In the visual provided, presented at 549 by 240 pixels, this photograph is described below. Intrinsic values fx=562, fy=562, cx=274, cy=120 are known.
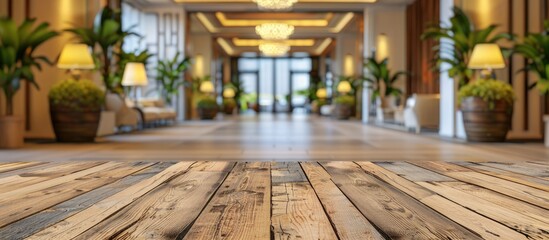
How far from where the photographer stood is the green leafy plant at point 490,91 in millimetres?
6625

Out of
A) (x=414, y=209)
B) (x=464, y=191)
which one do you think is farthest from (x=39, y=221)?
(x=464, y=191)

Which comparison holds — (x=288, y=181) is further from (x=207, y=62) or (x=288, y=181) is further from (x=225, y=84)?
(x=225, y=84)

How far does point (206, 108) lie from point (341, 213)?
14.4 metres

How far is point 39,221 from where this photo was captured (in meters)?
1.78

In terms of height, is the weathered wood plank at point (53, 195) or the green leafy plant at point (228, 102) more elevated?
the green leafy plant at point (228, 102)

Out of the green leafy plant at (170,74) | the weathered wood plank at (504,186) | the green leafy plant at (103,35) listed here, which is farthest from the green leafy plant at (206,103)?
the weathered wood plank at (504,186)

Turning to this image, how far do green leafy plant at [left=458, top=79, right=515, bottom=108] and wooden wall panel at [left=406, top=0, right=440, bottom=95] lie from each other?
5.20 m

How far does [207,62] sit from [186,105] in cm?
395

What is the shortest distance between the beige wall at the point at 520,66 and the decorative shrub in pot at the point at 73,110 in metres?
5.17

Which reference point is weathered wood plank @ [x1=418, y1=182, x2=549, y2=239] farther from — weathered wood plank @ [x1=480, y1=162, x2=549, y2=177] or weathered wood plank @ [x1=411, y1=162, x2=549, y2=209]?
weathered wood plank @ [x1=480, y1=162, x2=549, y2=177]

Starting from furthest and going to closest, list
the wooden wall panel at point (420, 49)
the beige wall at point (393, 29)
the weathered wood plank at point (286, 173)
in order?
the beige wall at point (393, 29)
the wooden wall panel at point (420, 49)
the weathered wood plank at point (286, 173)

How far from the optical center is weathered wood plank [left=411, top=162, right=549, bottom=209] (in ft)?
7.50

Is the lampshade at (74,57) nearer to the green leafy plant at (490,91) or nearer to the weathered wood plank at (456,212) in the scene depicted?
the green leafy plant at (490,91)

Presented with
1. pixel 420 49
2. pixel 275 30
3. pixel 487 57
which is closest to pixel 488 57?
pixel 487 57
